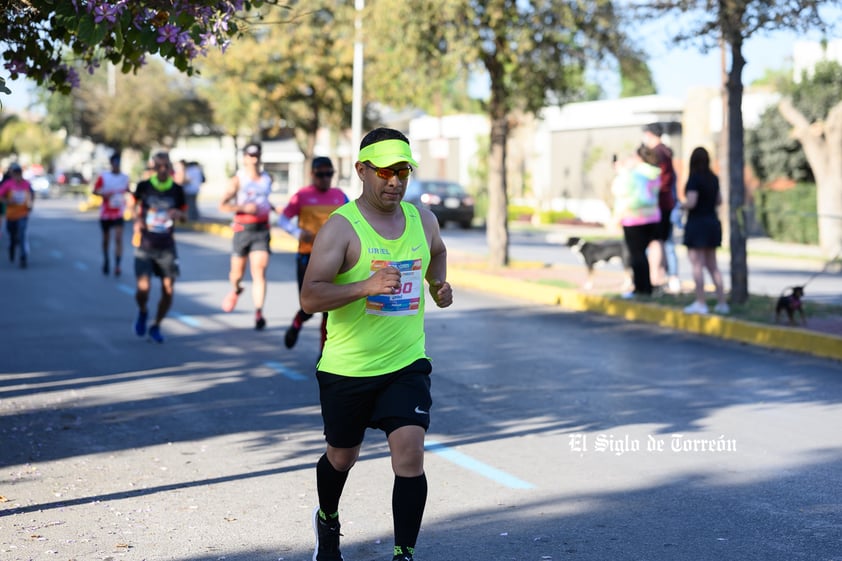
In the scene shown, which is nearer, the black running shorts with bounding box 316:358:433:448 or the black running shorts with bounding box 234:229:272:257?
the black running shorts with bounding box 316:358:433:448

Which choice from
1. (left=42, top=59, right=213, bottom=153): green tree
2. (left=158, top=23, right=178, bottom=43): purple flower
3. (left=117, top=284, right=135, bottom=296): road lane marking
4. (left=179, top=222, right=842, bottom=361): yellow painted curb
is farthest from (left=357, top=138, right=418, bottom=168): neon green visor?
(left=42, top=59, right=213, bottom=153): green tree

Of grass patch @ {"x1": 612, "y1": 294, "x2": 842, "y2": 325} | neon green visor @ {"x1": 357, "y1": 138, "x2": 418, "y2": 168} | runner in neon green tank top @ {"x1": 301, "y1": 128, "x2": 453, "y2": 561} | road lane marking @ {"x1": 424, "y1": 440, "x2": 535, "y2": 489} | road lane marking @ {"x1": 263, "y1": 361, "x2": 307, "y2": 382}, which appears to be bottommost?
road lane marking @ {"x1": 424, "y1": 440, "x2": 535, "y2": 489}

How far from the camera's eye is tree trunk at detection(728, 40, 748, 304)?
14430 millimetres

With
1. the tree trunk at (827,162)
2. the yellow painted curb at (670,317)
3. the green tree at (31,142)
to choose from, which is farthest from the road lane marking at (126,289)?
the green tree at (31,142)

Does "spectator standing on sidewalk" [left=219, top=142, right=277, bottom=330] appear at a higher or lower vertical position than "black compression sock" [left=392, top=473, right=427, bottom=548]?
higher

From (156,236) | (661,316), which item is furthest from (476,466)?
(661,316)

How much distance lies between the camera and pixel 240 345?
501 inches

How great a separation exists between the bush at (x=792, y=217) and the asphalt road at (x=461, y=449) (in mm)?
18827

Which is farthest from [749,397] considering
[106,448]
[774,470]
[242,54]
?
[242,54]

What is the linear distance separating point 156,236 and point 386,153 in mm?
8146

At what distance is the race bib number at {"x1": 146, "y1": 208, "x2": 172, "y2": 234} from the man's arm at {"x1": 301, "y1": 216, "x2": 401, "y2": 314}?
7913 mm

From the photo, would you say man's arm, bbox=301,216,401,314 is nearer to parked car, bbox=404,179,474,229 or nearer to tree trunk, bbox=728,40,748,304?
tree trunk, bbox=728,40,748,304

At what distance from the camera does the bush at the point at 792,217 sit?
31.6 m

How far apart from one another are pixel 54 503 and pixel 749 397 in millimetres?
5417
